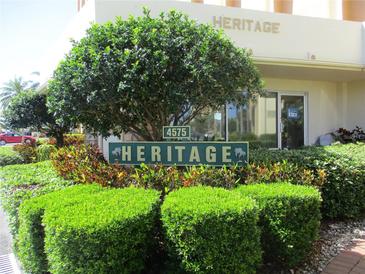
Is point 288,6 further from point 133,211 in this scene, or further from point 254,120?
point 133,211

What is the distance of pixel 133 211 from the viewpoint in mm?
3111

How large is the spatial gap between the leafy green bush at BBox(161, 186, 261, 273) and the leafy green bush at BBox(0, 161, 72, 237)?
2.10m

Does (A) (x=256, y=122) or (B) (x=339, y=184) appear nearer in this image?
(B) (x=339, y=184)

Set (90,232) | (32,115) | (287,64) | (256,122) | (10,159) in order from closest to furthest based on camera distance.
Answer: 1. (90,232)
2. (287,64)
3. (256,122)
4. (10,159)
5. (32,115)

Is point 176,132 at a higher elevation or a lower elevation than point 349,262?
higher

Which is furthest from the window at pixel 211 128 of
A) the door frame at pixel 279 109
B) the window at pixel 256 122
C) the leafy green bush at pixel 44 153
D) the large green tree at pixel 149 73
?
the leafy green bush at pixel 44 153

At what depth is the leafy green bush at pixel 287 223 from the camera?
362cm

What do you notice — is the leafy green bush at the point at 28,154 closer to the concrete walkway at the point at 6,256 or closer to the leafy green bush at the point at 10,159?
the leafy green bush at the point at 10,159

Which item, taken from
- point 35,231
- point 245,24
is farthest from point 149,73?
point 245,24

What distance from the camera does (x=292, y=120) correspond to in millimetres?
11398

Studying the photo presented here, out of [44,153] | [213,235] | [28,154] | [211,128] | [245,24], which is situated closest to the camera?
[213,235]

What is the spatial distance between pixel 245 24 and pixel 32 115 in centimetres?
774

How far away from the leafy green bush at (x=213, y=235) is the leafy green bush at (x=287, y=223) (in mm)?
518

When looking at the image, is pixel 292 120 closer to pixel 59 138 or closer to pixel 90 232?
pixel 59 138
